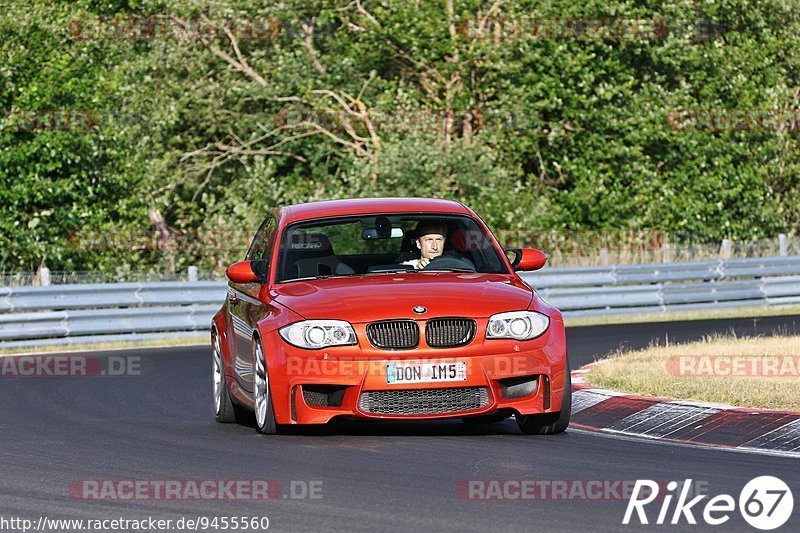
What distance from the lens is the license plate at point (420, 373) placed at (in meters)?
9.90

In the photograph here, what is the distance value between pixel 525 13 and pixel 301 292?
2579cm

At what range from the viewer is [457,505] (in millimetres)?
7469

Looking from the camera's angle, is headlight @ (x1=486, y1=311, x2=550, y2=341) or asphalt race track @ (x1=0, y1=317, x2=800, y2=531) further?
headlight @ (x1=486, y1=311, x2=550, y2=341)

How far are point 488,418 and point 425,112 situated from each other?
998 inches

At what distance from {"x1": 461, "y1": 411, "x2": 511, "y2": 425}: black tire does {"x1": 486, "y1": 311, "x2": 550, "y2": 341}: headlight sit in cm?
49

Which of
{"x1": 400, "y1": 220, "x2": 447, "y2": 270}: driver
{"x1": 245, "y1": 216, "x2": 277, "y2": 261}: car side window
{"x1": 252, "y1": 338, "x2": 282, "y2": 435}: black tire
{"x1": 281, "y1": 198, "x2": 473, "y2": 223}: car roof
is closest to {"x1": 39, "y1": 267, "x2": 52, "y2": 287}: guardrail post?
{"x1": 245, "y1": 216, "x2": 277, "y2": 261}: car side window

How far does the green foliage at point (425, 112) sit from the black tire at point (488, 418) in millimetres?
22320

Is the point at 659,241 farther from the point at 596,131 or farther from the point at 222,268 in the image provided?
the point at 222,268

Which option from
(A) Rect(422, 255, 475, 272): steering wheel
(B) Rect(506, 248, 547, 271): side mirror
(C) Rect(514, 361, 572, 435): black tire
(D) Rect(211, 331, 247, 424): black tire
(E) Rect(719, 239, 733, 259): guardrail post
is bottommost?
(E) Rect(719, 239, 733, 259): guardrail post

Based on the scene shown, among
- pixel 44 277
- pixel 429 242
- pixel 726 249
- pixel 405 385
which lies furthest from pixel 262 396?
pixel 726 249

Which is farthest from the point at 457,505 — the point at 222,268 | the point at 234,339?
the point at 222,268

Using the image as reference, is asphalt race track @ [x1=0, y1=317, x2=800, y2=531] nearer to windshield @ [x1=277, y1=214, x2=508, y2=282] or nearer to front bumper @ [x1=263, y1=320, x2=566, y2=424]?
front bumper @ [x1=263, y1=320, x2=566, y2=424]

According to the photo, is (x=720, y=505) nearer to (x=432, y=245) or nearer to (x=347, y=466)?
(x=347, y=466)

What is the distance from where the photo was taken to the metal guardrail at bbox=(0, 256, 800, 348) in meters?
23.3
